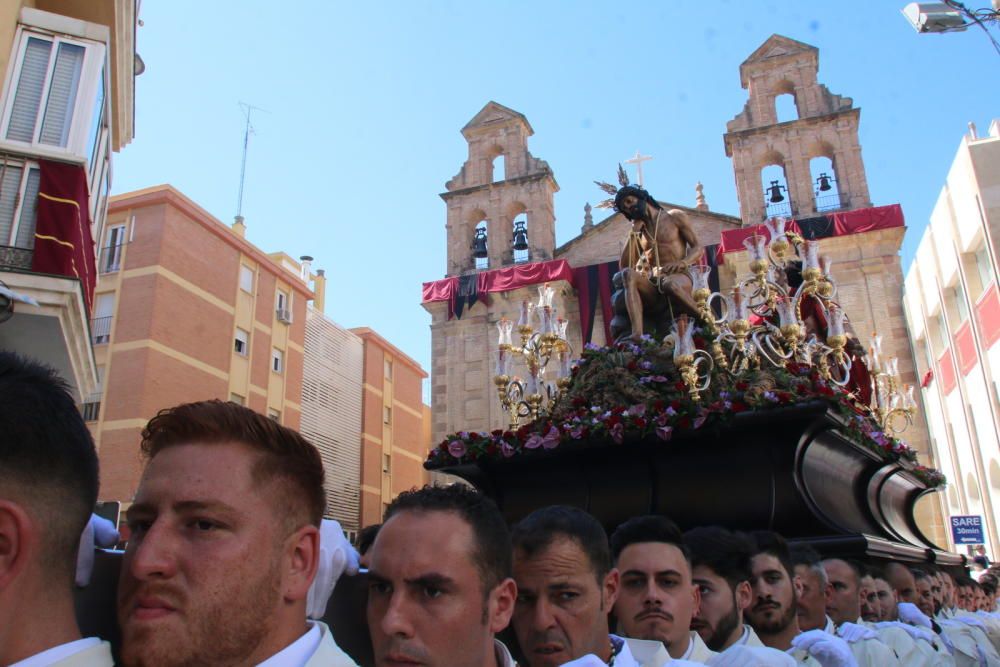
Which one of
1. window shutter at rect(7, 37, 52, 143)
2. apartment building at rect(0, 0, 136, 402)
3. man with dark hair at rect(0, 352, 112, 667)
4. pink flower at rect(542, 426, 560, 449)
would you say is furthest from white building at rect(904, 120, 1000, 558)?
man with dark hair at rect(0, 352, 112, 667)

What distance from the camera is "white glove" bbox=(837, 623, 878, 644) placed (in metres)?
4.34

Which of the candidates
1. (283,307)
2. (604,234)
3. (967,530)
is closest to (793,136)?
(604,234)

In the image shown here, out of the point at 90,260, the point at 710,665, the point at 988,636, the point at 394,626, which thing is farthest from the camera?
the point at 90,260

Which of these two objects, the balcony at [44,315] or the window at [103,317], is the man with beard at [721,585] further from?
the window at [103,317]

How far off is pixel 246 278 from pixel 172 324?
4.39 m

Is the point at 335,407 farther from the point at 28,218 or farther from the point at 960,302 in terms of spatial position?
the point at 28,218

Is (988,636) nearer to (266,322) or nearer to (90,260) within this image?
(90,260)

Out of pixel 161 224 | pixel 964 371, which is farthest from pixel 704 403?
pixel 161 224

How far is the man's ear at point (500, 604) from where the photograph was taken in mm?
2249

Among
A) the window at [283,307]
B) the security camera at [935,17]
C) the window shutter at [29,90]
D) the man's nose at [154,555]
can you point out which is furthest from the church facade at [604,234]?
the man's nose at [154,555]

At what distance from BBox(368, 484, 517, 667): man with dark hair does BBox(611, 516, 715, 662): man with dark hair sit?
101 centimetres

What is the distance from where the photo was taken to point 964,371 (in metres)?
21.9

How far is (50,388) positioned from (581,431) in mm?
4981

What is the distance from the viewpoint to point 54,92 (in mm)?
9953
